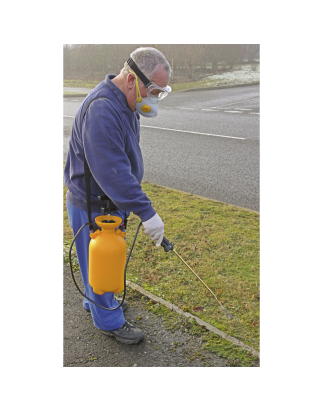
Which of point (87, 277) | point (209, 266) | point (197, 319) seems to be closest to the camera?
point (87, 277)

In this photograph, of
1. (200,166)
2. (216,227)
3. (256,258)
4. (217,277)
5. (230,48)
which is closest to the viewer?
(217,277)

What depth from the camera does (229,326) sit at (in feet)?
9.39

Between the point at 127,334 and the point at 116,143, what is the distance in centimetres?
140

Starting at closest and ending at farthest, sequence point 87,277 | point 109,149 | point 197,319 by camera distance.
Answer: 1. point 109,149
2. point 87,277
3. point 197,319

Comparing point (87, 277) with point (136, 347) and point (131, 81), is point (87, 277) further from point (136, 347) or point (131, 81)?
point (131, 81)

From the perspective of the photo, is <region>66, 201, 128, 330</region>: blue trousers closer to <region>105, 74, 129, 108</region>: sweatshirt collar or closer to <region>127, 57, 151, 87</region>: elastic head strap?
<region>105, 74, 129, 108</region>: sweatshirt collar

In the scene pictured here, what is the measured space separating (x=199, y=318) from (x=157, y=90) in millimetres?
1709

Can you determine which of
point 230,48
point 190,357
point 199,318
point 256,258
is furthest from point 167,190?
point 230,48

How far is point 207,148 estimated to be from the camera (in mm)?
7891

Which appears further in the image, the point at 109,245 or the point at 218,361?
the point at 218,361

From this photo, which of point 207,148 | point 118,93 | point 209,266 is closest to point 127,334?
point 209,266

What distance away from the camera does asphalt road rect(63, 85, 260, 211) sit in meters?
5.88

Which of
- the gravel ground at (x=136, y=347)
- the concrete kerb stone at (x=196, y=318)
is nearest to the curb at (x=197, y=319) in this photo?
the concrete kerb stone at (x=196, y=318)

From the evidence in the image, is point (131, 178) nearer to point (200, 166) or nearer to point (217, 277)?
point (217, 277)
